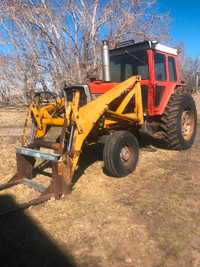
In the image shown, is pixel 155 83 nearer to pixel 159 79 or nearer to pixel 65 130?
pixel 159 79

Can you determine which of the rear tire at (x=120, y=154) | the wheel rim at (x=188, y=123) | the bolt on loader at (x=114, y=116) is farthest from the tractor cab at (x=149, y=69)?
the rear tire at (x=120, y=154)

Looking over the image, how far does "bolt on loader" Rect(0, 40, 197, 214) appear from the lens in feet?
10.7

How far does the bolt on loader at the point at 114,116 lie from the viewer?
3260 millimetres

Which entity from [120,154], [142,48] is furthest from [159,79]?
[120,154]

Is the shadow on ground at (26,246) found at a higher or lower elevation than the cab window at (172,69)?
lower

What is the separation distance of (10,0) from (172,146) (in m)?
9.43

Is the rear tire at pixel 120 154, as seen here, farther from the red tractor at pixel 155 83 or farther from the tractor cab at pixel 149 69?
the tractor cab at pixel 149 69

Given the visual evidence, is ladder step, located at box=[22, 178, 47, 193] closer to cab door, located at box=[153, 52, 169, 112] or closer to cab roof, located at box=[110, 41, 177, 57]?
cab door, located at box=[153, 52, 169, 112]

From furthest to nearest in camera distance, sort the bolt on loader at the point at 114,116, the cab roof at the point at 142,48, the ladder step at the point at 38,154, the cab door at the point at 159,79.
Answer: the cab door at the point at 159,79 → the cab roof at the point at 142,48 → the bolt on loader at the point at 114,116 → the ladder step at the point at 38,154

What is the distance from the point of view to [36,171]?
14.1 ft

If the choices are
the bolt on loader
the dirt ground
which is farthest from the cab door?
the dirt ground

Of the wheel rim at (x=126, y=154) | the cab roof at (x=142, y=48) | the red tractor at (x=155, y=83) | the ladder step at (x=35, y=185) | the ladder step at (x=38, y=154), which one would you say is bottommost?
the ladder step at (x=35, y=185)

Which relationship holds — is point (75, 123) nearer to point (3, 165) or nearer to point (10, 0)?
point (3, 165)

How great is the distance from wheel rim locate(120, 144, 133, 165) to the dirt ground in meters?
0.29
